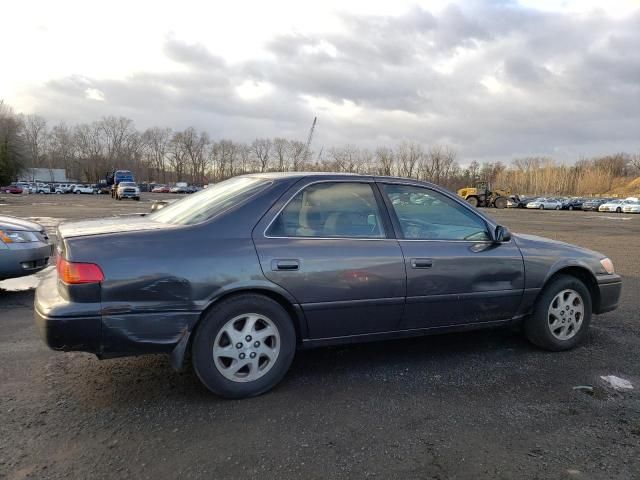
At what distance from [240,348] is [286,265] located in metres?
0.64

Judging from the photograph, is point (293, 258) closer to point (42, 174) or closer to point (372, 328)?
point (372, 328)

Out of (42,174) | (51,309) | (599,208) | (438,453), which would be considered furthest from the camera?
(42,174)

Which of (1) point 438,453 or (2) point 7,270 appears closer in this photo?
(1) point 438,453

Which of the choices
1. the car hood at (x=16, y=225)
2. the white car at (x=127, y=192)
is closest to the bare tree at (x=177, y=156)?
the white car at (x=127, y=192)

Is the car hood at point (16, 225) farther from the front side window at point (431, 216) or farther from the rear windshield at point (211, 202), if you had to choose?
the front side window at point (431, 216)

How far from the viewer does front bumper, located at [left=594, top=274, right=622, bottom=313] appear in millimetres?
4531

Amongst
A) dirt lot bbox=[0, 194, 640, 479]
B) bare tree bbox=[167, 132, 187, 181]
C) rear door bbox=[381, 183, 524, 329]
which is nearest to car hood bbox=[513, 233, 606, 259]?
rear door bbox=[381, 183, 524, 329]

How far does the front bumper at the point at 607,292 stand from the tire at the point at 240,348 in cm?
309

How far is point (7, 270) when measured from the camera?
5789mm

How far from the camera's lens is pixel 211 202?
12.1ft

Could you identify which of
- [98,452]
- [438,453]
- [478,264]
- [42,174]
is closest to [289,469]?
[438,453]

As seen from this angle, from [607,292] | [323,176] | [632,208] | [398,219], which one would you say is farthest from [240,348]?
[632,208]

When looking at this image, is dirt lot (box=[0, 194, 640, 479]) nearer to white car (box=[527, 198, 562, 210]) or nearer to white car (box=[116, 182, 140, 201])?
white car (box=[116, 182, 140, 201])

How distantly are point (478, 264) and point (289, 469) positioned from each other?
2.27 m
